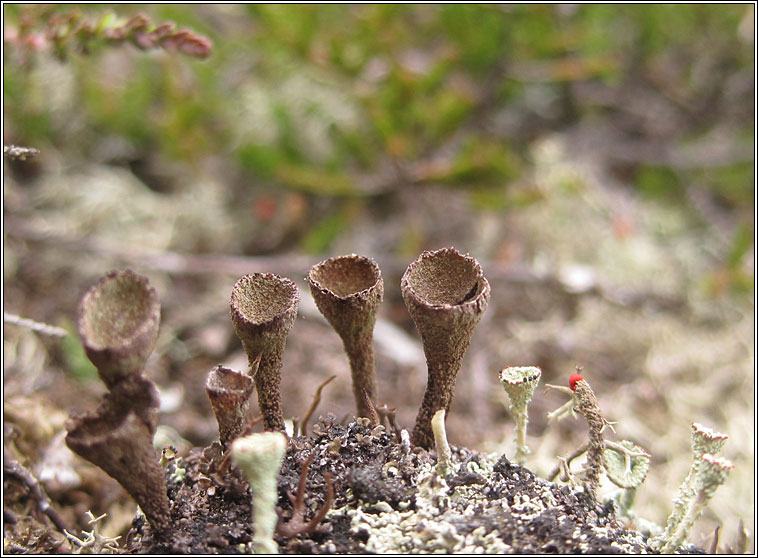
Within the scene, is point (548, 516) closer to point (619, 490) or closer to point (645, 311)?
point (619, 490)

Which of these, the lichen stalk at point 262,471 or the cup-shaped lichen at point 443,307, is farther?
the cup-shaped lichen at point 443,307

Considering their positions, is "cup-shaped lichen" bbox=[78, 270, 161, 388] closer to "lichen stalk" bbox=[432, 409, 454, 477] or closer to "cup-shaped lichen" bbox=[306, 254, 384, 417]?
"cup-shaped lichen" bbox=[306, 254, 384, 417]

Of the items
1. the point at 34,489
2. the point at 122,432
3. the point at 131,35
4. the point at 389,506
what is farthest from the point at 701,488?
the point at 131,35

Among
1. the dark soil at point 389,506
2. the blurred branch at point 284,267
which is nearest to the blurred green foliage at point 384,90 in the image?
the blurred branch at point 284,267

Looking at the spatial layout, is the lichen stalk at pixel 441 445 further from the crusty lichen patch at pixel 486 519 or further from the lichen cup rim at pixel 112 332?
the lichen cup rim at pixel 112 332

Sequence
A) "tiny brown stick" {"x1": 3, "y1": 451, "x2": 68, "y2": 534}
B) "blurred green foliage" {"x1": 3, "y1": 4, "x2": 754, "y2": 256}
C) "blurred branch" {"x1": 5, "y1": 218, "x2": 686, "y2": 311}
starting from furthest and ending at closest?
1. "blurred green foliage" {"x1": 3, "y1": 4, "x2": 754, "y2": 256}
2. "blurred branch" {"x1": 5, "y1": 218, "x2": 686, "y2": 311}
3. "tiny brown stick" {"x1": 3, "y1": 451, "x2": 68, "y2": 534}

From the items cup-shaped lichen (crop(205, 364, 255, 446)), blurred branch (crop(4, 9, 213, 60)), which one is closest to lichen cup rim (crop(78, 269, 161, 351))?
cup-shaped lichen (crop(205, 364, 255, 446))
